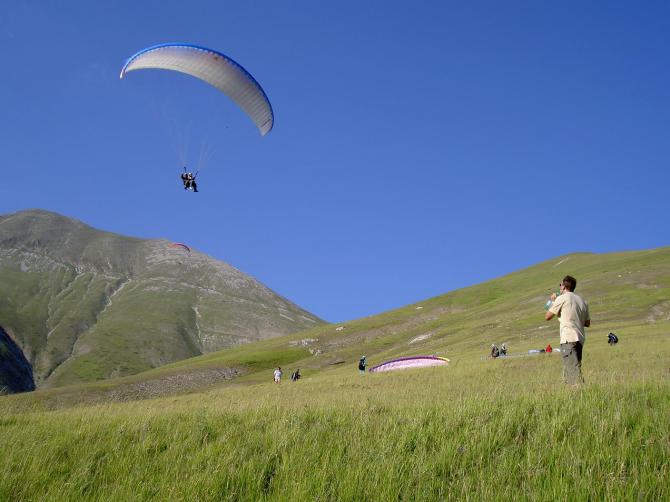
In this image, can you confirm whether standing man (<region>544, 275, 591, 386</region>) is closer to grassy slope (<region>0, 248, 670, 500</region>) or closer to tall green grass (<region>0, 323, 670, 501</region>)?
grassy slope (<region>0, 248, 670, 500</region>)

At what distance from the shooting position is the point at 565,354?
35.8 ft

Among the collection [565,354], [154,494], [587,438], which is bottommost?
[154,494]

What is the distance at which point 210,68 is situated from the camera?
29625 mm

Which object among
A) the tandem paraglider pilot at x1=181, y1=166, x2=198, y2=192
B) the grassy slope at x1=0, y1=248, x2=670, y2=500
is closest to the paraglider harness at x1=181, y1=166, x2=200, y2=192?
the tandem paraglider pilot at x1=181, y1=166, x2=198, y2=192

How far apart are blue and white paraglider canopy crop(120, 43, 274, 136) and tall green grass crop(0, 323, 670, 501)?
2486 centimetres

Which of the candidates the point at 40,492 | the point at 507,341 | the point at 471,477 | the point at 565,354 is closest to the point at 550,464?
the point at 471,477

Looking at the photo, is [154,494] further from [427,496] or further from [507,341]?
[507,341]

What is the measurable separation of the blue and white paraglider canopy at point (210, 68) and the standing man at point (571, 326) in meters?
23.7

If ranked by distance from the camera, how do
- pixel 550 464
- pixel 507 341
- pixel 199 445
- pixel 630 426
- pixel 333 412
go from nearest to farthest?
pixel 550 464, pixel 630 426, pixel 199 445, pixel 333 412, pixel 507 341

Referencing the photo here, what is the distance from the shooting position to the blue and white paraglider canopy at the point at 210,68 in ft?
93.8

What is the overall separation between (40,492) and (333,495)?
2.97 meters

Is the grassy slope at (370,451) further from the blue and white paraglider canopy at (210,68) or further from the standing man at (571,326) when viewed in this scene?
the blue and white paraglider canopy at (210,68)

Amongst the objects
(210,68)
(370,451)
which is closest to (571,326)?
(370,451)

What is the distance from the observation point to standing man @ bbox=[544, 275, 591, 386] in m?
10.8
